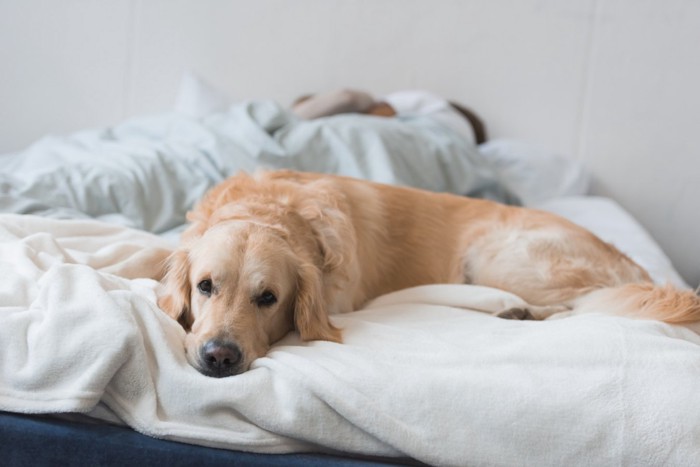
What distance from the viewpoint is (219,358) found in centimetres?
158

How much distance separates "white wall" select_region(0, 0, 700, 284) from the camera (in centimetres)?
413

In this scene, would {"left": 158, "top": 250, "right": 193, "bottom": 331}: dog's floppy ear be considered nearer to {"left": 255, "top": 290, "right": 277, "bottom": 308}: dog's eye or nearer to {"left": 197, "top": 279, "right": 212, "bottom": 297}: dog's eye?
{"left": 197, "top": 279, "right": 212, "bottom": 297}: dog's eye

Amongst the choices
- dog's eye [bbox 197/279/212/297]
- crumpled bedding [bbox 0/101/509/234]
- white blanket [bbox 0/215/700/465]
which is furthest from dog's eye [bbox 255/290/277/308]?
crumpled bedding [bbox 0/101/509/234]

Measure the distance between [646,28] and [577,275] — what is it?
2311 millimetres

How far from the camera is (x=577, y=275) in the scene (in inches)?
91.1

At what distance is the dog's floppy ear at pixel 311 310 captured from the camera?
184cm

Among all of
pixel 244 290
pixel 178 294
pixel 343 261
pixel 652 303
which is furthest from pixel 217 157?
pixel 652 303

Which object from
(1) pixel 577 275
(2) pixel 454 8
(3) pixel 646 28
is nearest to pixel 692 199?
(3) pixel 646 28

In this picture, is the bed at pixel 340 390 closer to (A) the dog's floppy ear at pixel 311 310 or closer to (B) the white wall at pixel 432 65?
(A) the dog's floppy ear at pixel 311 310

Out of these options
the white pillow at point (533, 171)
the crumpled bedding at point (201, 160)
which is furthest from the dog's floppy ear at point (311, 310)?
the white pillow at point (533, 171)

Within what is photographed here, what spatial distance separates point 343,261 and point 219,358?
1.94 ft

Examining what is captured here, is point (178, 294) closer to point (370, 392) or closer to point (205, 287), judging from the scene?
point (205, 287)

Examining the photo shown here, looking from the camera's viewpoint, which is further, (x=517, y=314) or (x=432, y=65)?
(x=432, y=65)

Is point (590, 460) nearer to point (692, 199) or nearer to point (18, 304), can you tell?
point (18, 304)
